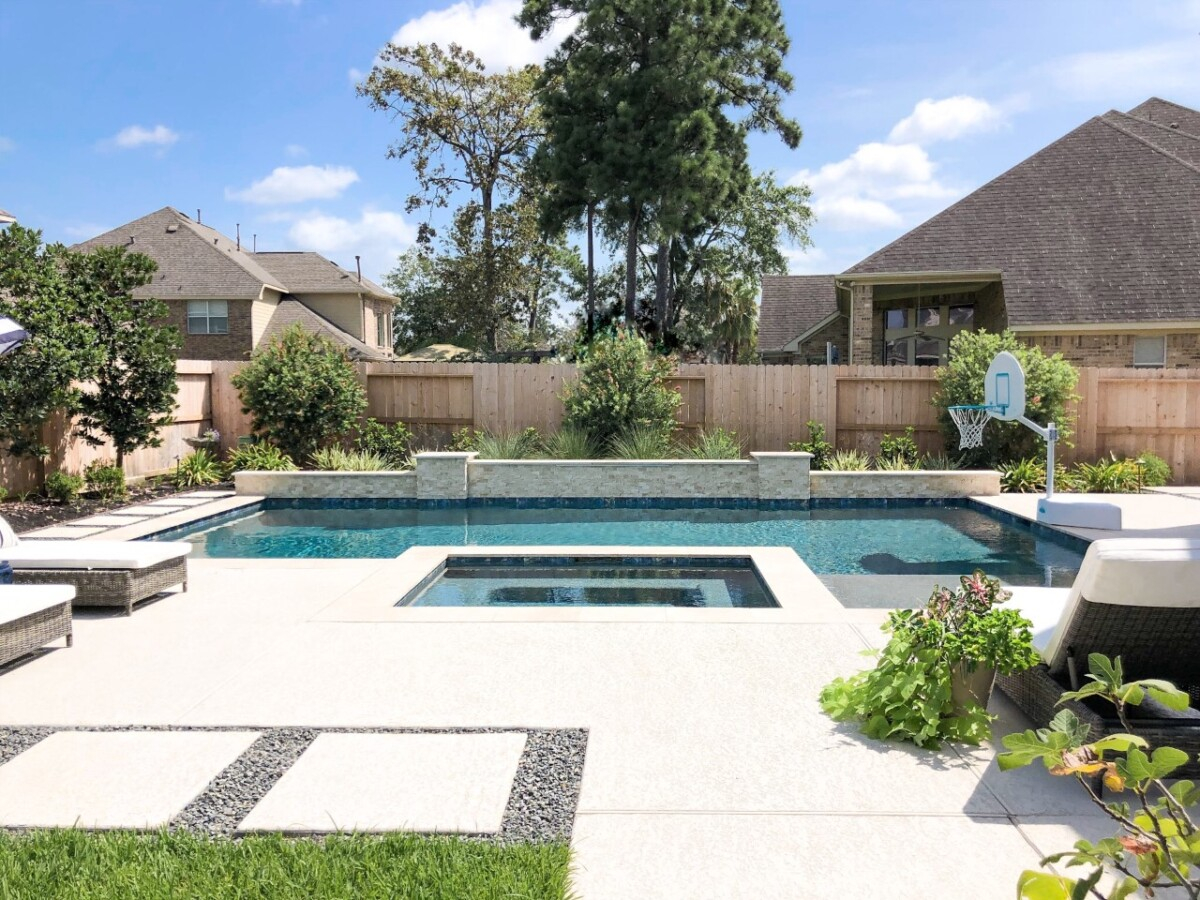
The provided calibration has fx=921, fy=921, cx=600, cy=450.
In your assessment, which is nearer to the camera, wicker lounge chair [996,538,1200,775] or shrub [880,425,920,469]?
wicker lounge chair [996,538,1200,775]

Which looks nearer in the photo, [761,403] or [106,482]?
[106,482]

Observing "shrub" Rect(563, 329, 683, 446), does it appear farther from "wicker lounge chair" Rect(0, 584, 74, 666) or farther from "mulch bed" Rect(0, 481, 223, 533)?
"wicker lounge chair" Rect(0, 584, 74, 666)

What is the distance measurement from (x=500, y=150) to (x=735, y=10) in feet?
32.7

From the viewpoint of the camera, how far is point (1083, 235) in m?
18.5

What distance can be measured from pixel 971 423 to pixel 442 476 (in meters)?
7.82

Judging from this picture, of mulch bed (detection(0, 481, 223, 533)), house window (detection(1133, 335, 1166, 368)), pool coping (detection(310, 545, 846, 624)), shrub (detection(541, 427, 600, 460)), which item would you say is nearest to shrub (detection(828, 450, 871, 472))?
shrub (detection(541, 427, 600, 460))

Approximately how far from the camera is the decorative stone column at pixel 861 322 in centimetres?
1870

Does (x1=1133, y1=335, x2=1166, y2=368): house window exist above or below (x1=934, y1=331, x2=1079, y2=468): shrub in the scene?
above

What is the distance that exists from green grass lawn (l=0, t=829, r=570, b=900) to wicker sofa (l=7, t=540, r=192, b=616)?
3419 millimetres

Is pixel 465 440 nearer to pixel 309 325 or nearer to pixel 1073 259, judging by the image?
pixel 1073 259

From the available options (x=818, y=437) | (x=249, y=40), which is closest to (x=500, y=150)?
(x=249, y=40)

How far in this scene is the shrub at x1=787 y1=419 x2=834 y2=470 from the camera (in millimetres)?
14453

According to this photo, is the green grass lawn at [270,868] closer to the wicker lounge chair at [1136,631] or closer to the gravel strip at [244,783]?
the gravel strip at [244,783]

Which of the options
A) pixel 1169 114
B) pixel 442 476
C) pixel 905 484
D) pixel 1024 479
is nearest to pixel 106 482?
pixel 442 476
